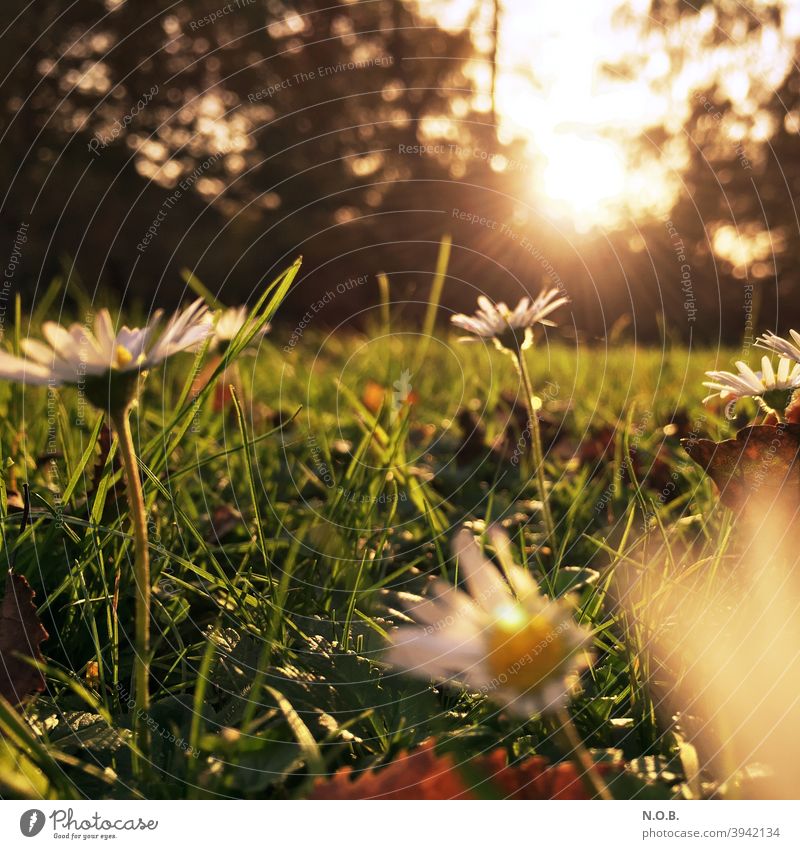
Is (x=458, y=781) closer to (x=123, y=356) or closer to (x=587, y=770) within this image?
(x=587, y=770)

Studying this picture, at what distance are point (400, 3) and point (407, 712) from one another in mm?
Answer: 4327

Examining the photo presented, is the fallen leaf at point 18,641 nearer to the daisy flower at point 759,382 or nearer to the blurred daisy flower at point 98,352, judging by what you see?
the blurred daisy flower at point 98,352

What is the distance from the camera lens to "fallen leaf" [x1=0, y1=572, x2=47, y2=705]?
2.43ft

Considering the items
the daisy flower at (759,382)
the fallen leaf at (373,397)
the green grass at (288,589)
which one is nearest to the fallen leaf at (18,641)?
the green grass at (288,589)

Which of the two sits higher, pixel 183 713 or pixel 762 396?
pixel 762 396

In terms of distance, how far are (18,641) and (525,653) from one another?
0.52 meters

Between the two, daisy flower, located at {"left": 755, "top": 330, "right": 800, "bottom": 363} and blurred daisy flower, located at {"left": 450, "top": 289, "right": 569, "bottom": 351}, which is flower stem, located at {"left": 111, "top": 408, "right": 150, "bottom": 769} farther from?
A: daisy flower, located at {"left": 755, "top": 330, "right": 800, "bottom": 363}

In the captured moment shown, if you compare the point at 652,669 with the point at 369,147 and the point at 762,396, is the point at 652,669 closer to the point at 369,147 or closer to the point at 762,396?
the point at 762,396

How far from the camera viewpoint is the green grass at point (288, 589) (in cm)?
70

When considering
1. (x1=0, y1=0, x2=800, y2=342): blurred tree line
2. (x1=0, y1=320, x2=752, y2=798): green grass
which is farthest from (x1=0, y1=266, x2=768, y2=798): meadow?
(x1=0, y1=0, x2=800, y2=342): blurred tree line

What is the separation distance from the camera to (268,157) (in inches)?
172

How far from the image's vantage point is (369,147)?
7.03m

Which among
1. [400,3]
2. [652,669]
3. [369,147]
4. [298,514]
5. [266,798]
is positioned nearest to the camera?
[266,798]
